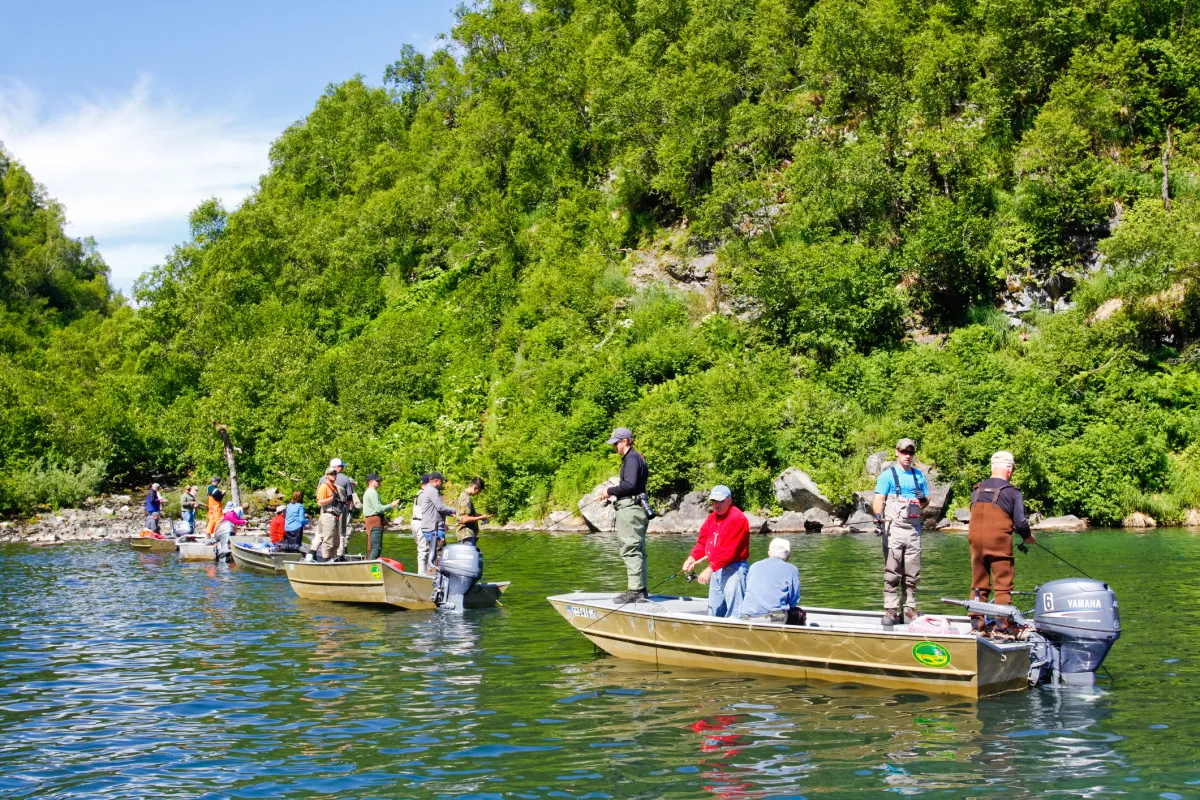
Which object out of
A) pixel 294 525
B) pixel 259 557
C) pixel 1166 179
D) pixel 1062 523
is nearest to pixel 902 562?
pixel 294 525

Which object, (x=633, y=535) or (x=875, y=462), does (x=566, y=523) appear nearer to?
(x=875, y=462)

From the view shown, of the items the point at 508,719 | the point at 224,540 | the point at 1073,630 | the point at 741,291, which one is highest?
the point at 741,291

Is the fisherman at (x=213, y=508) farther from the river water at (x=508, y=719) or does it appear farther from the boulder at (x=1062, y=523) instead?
the boulder at (x=1062, y=523)

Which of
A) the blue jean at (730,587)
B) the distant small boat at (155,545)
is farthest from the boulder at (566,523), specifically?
the blue jean at (730,587)

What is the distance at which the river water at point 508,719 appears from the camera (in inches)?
355

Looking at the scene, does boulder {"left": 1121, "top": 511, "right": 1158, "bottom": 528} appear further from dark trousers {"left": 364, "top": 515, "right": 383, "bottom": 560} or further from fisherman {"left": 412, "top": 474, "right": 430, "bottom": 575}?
dark trousers {"left": 364, "top": 515, "right": 383, "bottom": 560}

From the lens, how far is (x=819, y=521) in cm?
3681

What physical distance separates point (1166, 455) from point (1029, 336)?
29.6 feet

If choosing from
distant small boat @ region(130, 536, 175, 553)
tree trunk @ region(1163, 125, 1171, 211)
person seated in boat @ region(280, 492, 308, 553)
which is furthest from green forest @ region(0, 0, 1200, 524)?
person seated in boat @ region(280, 492, 308, 553)

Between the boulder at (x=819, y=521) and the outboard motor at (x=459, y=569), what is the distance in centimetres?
2073

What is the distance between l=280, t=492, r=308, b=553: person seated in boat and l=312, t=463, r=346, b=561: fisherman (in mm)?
4128

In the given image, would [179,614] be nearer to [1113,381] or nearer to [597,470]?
[597,470]

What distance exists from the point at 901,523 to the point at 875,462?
82.0 ft

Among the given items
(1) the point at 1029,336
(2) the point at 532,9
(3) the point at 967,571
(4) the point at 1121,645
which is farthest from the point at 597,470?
(2) the point at 532,9
